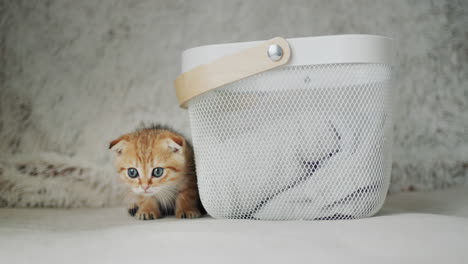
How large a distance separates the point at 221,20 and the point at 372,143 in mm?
806

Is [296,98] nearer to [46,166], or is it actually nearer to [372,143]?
[372,143]

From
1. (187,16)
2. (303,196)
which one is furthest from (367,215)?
(187,16)

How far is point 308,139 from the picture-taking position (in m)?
1.04

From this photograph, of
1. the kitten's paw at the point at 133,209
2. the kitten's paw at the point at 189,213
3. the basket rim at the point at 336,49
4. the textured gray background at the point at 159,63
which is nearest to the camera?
the basket rim at the point at 336,49

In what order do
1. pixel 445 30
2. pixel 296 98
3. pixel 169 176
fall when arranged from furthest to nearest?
pixel 445 30, pixel 169 176, pixel 296 98

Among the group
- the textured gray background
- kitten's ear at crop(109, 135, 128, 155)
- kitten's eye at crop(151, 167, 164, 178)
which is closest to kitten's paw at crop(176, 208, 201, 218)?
kitten's eye at crop(151, 167, 164, 178)

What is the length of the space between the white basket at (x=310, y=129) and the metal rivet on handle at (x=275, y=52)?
0.06 ft

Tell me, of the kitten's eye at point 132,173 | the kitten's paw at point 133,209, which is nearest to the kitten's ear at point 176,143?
the kitten's eye at point 132,173

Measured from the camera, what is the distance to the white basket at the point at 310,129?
1.01 m

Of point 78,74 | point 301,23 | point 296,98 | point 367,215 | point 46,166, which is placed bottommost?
point 367,215

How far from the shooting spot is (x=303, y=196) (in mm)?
1051

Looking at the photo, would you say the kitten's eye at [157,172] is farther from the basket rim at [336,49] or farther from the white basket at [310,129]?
the basket rim at [336,49]


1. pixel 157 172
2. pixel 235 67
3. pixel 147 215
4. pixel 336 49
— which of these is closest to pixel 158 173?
pixel 157 172

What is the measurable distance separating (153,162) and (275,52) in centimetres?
52
